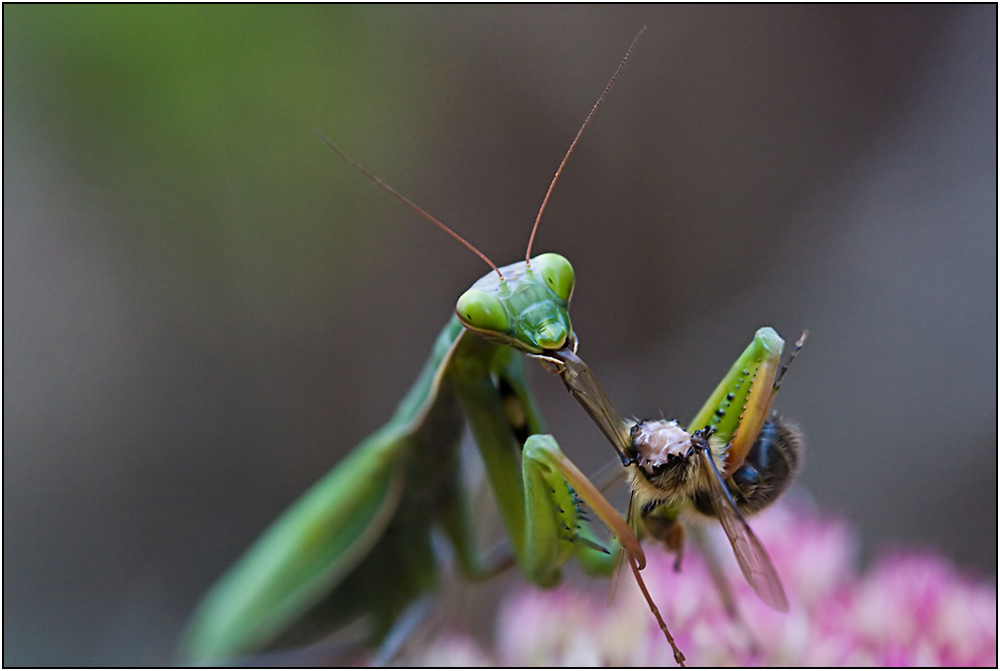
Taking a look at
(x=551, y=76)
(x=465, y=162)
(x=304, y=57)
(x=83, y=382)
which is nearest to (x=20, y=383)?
(x=83, y=382)

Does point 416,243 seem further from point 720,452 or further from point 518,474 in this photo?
→ point 720,452

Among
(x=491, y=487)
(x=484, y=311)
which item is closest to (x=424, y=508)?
(x=491, y=487)

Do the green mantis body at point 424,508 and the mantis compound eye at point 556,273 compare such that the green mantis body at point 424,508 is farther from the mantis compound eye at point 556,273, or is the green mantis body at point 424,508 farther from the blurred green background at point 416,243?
the blurred green background at point 416,243

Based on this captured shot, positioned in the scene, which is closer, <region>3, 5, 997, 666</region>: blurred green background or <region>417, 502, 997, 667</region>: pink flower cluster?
<region>417, 502, 997, 667</region>: pink flower cluster

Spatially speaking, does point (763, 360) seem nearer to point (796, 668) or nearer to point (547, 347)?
Answer: point (547, 347)

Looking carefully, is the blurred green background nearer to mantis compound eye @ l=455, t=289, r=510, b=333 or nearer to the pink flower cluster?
the pink flower cluster

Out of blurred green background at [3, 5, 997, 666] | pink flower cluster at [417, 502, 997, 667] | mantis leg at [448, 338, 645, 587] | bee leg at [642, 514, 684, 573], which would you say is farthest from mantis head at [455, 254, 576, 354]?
blurred green background at [3, 5, 997, 666]
